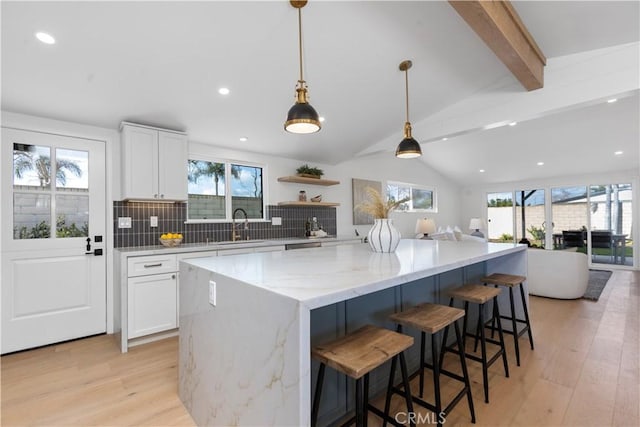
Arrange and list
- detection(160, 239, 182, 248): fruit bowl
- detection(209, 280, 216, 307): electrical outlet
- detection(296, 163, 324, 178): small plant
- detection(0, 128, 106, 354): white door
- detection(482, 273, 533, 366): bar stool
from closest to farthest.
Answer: detection(209, 280, 216, 307): electrical outlet < detection(482, 273, 533, 366): bar stool < detection(0, 128, 106, 354): white door < detection(160, 239, 182, 248): fruit bowl < detection(296, 163, 324, 178): small plant

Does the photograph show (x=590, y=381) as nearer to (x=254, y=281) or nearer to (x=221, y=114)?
(x=254, y=281)

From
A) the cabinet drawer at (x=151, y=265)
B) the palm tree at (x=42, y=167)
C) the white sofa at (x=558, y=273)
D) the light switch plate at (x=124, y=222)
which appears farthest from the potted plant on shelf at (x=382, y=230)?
the palm tree at (x=42, y=167)

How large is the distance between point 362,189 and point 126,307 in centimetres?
422

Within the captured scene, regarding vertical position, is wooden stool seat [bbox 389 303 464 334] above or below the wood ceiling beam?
below

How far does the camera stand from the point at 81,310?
299cm

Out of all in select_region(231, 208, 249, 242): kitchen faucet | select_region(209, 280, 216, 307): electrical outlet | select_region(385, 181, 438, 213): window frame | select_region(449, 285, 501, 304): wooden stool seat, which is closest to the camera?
select_region(209, 280, 216, 307): electrical outlet

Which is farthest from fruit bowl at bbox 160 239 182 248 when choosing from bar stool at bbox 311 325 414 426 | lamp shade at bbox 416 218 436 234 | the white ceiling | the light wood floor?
lamp shade at bbox 416 218 436 234

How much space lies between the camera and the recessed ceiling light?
1.96m

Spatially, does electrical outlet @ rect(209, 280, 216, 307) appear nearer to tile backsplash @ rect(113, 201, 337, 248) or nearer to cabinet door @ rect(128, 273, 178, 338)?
cabinet door @ rect(128, 273, 178, 338)

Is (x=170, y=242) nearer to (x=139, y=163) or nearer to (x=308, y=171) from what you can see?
(x=139, y=163)

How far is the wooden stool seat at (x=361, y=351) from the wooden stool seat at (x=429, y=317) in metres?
0.22

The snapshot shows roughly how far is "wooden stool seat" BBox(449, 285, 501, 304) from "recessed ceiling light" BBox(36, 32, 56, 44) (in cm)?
324

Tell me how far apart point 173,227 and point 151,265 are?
76 cm

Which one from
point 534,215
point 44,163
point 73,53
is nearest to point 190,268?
point 73,53
